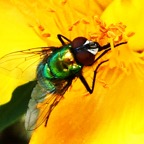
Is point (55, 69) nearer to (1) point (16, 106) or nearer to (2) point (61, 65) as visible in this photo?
(2) point (61, 65)

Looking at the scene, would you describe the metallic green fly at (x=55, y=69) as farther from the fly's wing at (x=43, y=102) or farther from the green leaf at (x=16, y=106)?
the green leaf at (x=16, y=106)

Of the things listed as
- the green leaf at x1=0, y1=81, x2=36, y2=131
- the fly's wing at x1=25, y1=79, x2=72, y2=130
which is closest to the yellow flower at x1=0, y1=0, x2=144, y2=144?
the fly's wing at x1=25, y1=79, x2=72, y2=130

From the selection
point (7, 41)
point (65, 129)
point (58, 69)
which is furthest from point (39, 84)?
point (7, 41)

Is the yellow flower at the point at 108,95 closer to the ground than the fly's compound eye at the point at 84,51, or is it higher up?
closer to the ground

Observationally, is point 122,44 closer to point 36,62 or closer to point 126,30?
point 126,30

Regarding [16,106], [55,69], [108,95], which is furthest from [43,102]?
[16,106]

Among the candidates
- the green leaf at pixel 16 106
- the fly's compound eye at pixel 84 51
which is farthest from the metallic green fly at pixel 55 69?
the green leaf at pixel 16 106
